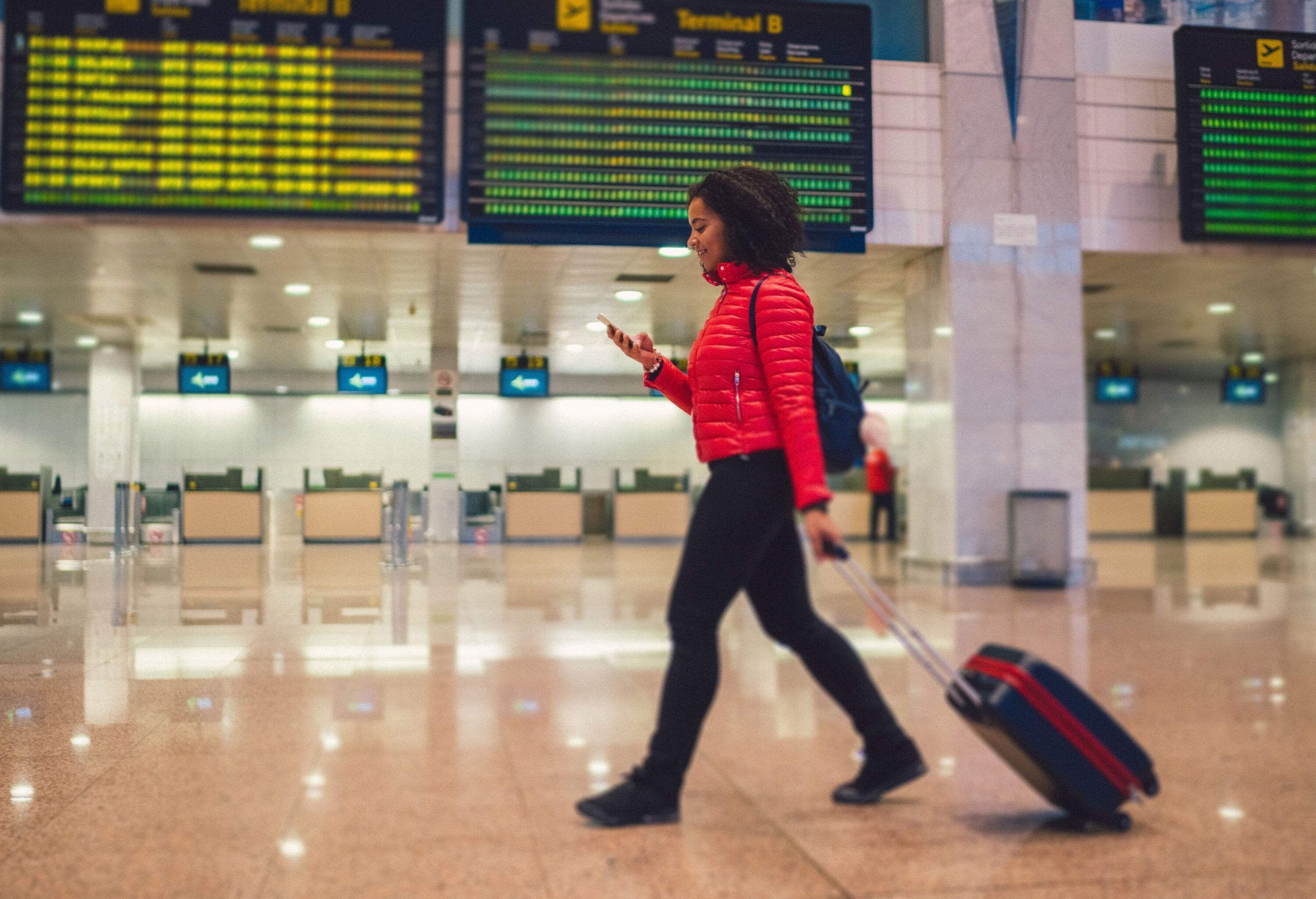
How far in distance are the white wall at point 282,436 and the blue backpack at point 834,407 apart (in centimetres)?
2229

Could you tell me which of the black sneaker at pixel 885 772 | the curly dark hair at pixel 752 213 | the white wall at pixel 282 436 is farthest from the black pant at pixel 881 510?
the curly dark hair at pixel 752 213

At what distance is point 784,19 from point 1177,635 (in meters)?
5.07

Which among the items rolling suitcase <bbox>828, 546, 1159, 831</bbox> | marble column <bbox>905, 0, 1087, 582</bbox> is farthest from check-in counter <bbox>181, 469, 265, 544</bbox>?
rolling suitcase <bbox>828, 546, 1159, 831</bbox>

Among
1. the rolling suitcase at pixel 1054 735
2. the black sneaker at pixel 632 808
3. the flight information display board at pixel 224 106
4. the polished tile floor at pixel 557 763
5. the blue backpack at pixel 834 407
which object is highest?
the flight information display board at pixel 224 106

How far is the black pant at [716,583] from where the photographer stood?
276cm

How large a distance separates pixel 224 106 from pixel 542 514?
42.0 feet

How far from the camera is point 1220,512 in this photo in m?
20.8

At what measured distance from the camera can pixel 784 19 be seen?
8031 mm

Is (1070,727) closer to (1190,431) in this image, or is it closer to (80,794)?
(80,794)

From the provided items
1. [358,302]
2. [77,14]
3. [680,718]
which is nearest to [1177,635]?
[680,718]

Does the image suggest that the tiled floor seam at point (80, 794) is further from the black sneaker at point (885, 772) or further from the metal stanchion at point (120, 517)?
the metal stanchion at point (120, 517)

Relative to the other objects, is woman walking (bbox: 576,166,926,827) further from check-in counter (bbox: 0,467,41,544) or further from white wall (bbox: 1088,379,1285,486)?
white wall (bbox: 1088,379,1285,486)

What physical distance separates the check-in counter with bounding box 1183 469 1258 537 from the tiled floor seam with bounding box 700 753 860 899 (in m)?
19.9

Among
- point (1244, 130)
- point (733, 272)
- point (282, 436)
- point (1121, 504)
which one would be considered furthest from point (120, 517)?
point (1121, 504)
